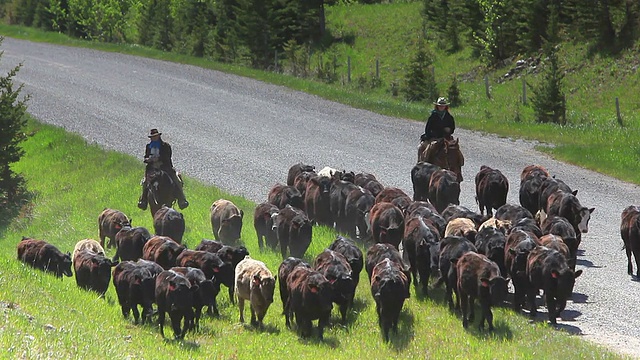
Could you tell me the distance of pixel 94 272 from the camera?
17984mm

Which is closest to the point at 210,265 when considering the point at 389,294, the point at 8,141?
the point at 389,294

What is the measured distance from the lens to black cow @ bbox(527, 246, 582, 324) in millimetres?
16078

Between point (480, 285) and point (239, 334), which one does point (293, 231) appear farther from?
point (480, 285)

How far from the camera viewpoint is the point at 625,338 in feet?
52.0

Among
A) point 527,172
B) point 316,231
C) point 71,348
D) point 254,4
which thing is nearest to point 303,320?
point 71,348

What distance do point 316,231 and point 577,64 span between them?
23976mm

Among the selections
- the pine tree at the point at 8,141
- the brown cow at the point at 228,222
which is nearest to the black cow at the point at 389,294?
the brown cow at the point at 228,222

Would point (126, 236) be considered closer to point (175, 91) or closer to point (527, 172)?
point (527, 172)

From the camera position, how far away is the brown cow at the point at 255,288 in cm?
1638

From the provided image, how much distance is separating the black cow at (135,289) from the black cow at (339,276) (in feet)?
9.31

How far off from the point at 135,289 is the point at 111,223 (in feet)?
18.9

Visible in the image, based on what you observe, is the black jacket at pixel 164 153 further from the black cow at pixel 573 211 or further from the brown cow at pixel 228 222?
the black cow at pixel 573 211

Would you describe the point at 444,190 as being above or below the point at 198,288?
above

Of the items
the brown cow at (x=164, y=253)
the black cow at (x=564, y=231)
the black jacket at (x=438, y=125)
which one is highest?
the black jacket at (x=438, y=125)
